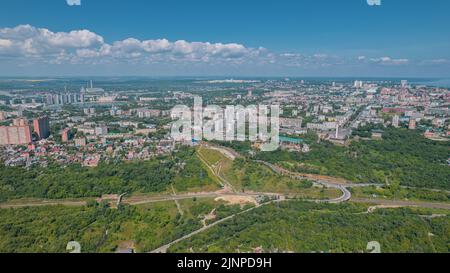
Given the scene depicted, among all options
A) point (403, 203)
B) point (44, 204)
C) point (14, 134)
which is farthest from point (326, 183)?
point (14, 134)

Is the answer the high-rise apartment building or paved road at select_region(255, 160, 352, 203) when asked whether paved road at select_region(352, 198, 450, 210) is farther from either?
the high-rise apartment building

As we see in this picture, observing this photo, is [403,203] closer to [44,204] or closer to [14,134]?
[44,204]

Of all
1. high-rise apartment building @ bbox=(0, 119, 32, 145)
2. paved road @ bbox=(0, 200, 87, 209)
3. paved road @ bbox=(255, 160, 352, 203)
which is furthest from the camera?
high-rise apartment building @ bbox=(0, 119, 32, 145)

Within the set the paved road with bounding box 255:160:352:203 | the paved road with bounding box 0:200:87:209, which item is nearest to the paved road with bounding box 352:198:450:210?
the paved road with bounding box 255:160:352:203

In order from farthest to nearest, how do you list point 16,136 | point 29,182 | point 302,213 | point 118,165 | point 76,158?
point 16,136 → point 76,158 → point 118,165 → point 29,182 → point 302,213

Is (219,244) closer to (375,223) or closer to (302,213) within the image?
(302,213)

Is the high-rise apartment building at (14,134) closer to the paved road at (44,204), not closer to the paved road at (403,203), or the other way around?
the paved road at (44,204)

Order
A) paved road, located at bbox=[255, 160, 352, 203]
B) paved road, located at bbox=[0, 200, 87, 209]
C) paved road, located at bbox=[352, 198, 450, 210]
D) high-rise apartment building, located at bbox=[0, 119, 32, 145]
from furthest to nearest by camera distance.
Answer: high-rise apartment building, located at bbox=[0, 119, 32, 145] < paved road, located at bbox=[255, 160, 352, 203] < paved road, located at bbox=[352, 198, 450, 210] < paved road, located at bbox=[0, 200, 87, 209]

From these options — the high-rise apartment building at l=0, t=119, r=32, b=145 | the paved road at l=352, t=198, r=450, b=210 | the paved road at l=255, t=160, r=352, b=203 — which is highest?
the high-rise apartment building at l=0, t=119, r=32, b=145

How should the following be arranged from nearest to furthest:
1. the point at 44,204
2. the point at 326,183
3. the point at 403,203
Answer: the point at 44,204 < the point at 403,203 < the point at 326,183
